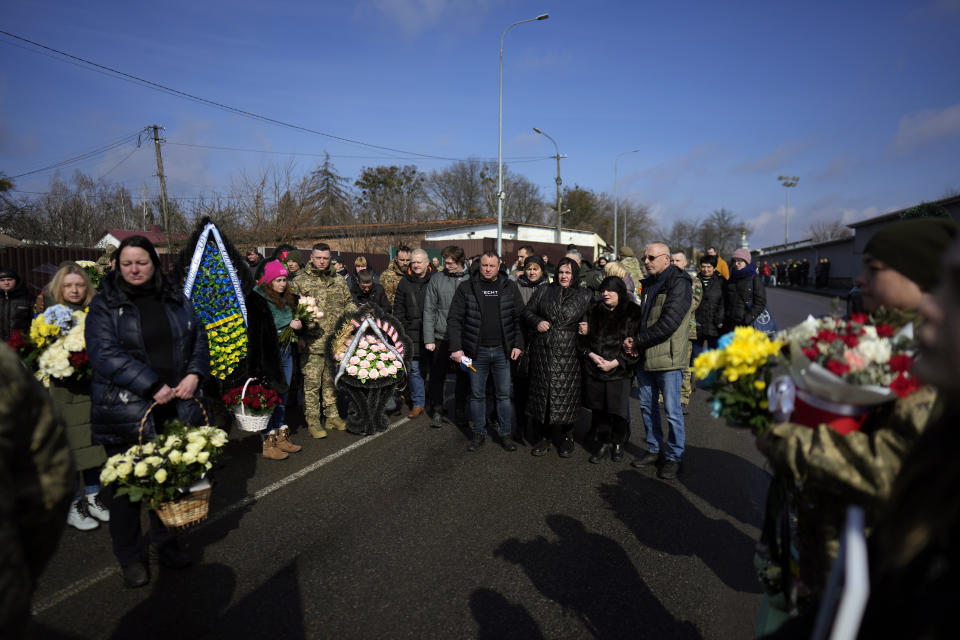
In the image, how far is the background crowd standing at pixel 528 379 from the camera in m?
1.04

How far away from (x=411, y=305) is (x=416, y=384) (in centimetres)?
109

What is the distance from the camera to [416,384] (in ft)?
24.6

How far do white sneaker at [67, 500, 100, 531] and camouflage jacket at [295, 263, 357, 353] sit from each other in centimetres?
274

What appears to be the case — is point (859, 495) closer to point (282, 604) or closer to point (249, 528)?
point (282, 604)

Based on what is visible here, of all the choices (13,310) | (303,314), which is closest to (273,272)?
(303,314)

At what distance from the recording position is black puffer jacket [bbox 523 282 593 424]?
566 centimetres

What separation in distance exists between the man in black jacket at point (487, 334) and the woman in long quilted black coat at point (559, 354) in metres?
0.34

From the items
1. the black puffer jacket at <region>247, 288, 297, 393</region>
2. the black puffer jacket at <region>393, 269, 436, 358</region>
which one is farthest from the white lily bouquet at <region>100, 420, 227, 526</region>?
the black puffer jacket at <region>393, 269, 436, 358</region>

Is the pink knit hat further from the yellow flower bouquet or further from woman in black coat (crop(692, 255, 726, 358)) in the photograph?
woman in black coat (crop(692, 255, 726, 358))

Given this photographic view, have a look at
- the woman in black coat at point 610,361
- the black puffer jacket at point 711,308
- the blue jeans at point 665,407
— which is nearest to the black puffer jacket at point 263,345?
the woman in black coat at point 610,361

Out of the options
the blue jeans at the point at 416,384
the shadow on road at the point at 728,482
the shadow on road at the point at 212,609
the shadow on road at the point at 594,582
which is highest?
the blue jeans at the point at 416,384

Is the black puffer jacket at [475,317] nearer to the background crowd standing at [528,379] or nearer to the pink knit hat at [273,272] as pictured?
the background crowd standing at [528,379]

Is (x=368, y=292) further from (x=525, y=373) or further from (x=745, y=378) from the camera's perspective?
(x=745, y=378)

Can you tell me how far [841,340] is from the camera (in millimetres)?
1902
